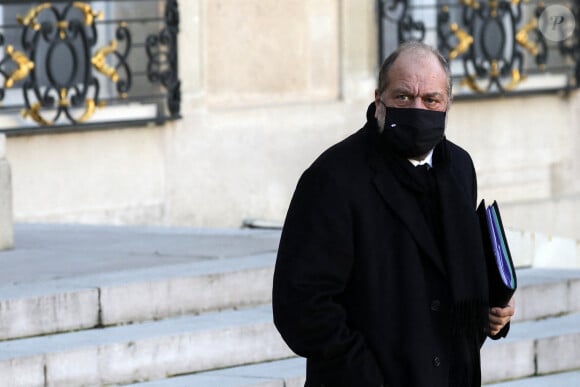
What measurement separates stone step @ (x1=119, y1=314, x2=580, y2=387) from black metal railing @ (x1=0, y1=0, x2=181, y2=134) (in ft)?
11.2

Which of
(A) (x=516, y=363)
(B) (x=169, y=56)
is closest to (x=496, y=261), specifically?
(A) (x=516, y=363)

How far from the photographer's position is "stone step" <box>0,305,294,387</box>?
19.7 ft

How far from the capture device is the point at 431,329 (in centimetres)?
385

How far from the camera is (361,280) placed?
3.80m

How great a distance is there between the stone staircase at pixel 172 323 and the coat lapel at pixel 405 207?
2.34 meters

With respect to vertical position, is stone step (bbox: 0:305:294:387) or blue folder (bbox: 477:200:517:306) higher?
blue folder (bbox: 477:200:517:306)

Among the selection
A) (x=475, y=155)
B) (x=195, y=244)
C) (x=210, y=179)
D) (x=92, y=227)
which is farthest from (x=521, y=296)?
(x=475, y=155)

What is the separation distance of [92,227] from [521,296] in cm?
277

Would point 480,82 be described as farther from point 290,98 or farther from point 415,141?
point 415,141

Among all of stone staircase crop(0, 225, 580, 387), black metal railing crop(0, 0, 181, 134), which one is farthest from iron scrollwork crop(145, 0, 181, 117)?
stone staircase crop(0, 225, 580, 387)

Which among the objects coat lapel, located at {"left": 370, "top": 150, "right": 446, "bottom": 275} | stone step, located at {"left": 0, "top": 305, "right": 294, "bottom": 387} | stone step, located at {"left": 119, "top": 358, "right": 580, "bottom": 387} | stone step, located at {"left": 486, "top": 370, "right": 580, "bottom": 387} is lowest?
stone step, located at {"left": 486, "top": 370, "right": 580, "bottom": 387}

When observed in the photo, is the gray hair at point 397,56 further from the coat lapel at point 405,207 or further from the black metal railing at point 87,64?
the black metal railing at point 87,64

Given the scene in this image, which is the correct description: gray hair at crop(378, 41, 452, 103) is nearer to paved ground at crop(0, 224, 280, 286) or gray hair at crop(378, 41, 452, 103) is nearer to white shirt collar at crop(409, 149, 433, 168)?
white shirt collar at crop(409, 149, 433, 168)

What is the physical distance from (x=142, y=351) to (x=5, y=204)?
1.73 meters
